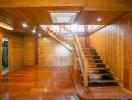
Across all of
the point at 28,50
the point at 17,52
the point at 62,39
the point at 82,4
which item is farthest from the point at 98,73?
the point at 28,50

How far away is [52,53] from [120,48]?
293 inches

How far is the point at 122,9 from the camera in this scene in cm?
420

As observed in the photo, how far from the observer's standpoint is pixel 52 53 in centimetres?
1259

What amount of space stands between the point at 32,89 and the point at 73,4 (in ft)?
9.99

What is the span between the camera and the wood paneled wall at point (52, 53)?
40.9ft

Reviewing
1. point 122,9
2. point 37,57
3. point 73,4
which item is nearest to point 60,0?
point 73,4

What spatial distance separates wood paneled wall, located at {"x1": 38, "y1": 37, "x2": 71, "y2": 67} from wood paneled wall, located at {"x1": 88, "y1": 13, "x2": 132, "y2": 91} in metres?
5.21

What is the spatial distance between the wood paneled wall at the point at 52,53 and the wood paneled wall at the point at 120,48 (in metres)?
5.21

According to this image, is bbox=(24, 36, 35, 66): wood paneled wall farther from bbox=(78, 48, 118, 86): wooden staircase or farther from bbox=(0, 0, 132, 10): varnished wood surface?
bbox=(0, 0, 132, 10): varnished wood surface

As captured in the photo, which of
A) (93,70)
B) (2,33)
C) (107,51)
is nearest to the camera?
(107,51)

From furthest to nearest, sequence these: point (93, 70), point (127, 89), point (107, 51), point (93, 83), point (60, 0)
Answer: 1. point (93, 70)
2. point (107, 51)
3. point (93, 83)
4. point (127, 89)
5. point (60, 0)

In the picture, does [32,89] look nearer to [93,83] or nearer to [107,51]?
[93,83]

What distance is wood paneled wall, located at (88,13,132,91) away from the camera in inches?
195

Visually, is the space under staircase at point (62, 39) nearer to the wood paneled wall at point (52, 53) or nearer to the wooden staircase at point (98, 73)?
the wood paneled wall at point (52, 53)
